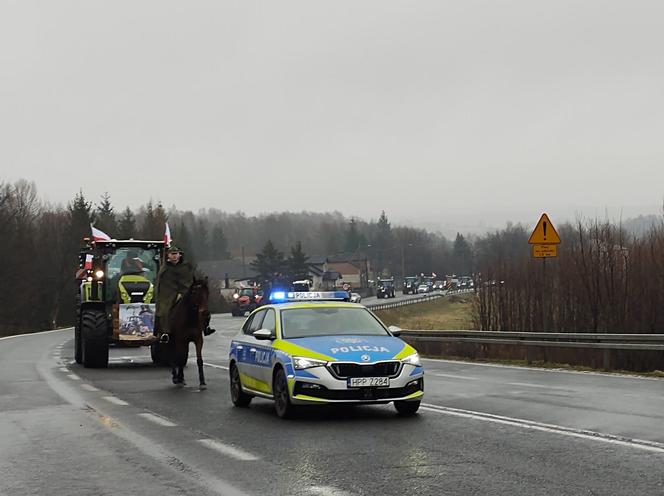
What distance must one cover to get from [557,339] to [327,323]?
10.2 meters

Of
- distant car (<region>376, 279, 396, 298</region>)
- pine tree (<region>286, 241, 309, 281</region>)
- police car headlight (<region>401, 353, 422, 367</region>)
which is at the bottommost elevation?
police car headlight (<region>401, 353, 422, 367</region>)

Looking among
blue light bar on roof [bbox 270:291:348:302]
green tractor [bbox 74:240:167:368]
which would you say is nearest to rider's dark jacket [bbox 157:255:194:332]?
blue light bar on roof [bbox 270:291:348:302]

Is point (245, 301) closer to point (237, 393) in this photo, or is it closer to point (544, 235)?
point (544, 235)

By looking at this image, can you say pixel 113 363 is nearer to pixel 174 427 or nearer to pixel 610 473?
pixel 174 427

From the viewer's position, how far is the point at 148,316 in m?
21.1

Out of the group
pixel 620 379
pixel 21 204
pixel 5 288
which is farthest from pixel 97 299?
pixel 21 204

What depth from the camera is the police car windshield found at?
38.8 feet

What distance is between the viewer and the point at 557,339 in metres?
20.9

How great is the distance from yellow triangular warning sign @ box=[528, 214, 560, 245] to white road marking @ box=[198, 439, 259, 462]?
12998 mm

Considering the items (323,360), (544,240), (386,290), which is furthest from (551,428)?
(386,290)

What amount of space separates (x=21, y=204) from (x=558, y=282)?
77.2 m

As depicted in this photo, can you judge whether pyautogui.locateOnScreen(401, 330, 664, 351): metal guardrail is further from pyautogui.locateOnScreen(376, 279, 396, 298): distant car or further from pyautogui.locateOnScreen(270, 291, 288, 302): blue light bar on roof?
pyautogui.locateOnScreen(376, 279, 396, 298): distant car

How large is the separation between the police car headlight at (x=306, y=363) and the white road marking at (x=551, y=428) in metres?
1.84

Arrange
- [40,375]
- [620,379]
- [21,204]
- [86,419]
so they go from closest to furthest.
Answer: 1. [86,419]
2. [620,379]
3. [40,375]
4. [21,204]
